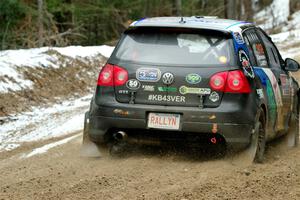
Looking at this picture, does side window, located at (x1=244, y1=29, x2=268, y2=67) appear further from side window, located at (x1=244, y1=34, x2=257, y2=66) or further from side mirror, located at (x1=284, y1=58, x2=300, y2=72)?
side mirror, located at (x1=284, y1=58, x2=300, y2=72)

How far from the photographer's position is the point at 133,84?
720cm

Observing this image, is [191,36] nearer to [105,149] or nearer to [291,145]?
[105,149]

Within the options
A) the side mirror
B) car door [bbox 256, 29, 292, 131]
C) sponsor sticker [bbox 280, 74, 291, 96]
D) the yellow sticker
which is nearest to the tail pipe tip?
the yellow sticker

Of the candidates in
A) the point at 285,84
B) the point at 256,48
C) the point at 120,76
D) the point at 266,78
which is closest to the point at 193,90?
the point at 120,76

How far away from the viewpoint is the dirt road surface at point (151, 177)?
232 inches

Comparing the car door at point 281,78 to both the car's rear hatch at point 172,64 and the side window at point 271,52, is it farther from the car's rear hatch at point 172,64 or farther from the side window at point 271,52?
the car's rear hatch at point 172,64

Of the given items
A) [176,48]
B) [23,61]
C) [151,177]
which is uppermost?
[176,48]

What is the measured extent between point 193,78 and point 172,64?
0.28m

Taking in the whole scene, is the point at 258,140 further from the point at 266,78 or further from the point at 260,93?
the point at 266,78

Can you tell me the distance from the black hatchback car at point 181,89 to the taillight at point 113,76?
1 centimetres

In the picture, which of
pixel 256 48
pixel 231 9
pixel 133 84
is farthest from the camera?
pixel 231 9

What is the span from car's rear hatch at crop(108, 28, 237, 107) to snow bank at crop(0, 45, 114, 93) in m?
6.07

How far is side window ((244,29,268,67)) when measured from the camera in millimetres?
7870

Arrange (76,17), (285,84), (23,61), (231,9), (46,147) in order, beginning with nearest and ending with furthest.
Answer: (285,84) < (46,147) < (23,61) < (76,17) < (231,9)
